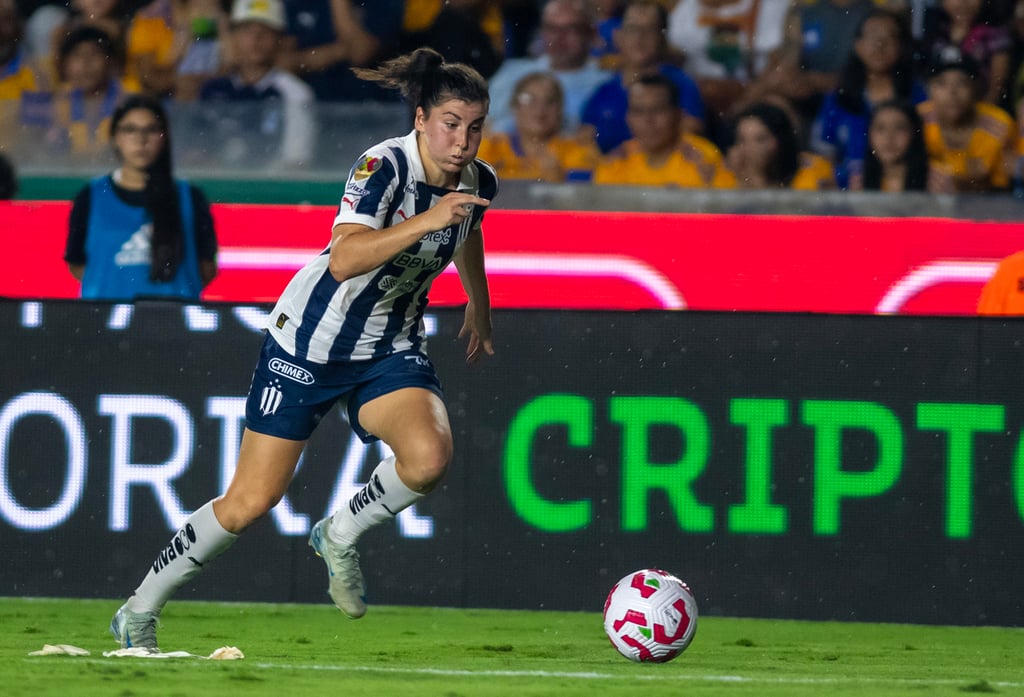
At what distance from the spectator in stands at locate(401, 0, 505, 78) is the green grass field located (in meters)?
4.33

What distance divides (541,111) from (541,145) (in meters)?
0.20

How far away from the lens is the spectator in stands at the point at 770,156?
9391 millimetres

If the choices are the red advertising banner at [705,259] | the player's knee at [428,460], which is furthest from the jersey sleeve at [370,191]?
the red advertising banner at [705,259]

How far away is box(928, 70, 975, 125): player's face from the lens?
9.56 metres

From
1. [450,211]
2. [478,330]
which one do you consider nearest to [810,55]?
[478,330]

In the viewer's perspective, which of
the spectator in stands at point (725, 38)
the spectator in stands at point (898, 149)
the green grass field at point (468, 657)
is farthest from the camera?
the spectator in stands at point (725, 38)

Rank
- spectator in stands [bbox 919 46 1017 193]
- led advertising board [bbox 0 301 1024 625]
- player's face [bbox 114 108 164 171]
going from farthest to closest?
spectator in stands [bbox 919 46 1017 193]
player's face [bbox 114 108 164 171]
led advertising board [bbox 0 301 1024 625]

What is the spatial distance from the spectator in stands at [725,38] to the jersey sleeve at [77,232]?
372 cm

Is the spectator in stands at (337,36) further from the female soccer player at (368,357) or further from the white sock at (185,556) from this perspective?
the white sock at (185,556)

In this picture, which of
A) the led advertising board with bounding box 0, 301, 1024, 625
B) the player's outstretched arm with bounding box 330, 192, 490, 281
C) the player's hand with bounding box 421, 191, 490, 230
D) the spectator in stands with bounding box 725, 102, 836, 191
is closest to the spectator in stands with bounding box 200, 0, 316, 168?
the spectator in stands with bounding box 725, 102, 836, 191

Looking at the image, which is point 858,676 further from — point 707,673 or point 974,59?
point 974,59

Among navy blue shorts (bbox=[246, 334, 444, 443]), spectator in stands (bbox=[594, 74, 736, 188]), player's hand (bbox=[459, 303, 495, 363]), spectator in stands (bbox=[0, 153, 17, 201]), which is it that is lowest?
navy blue shorts (bbox=[246, 334, 444, 443])

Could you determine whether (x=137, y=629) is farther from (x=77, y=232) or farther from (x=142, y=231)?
(x=77, y=232)

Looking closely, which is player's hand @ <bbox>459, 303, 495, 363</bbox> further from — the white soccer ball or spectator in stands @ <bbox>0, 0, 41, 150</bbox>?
spectator in stands @ <bbox>0, 0, 41, 150</bbox>
